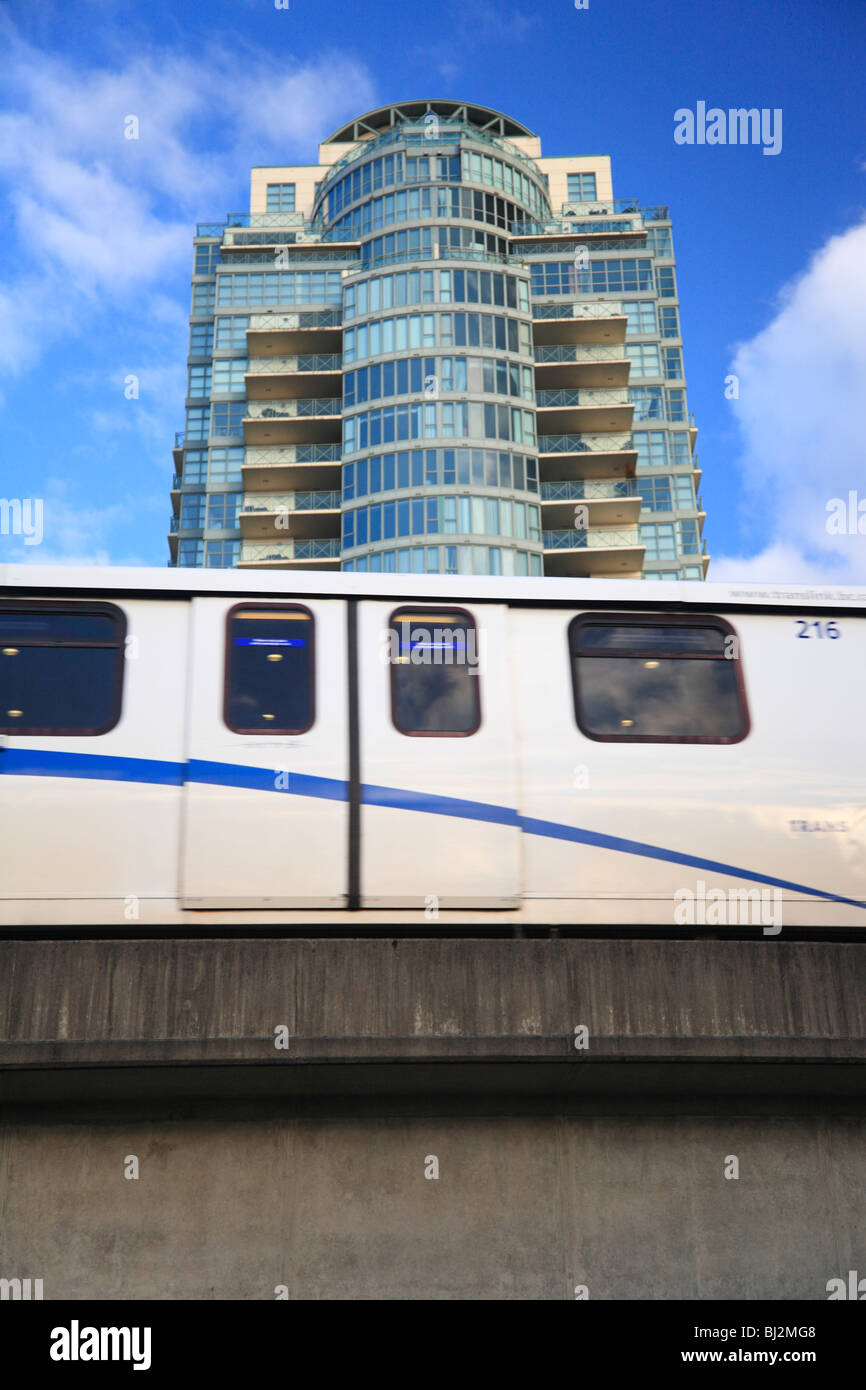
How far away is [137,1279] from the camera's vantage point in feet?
21.5

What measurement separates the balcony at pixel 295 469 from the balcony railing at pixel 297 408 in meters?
1.74

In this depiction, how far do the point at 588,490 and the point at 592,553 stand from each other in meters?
4.40

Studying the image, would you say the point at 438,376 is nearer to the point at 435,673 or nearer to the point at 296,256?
the point at 296,256

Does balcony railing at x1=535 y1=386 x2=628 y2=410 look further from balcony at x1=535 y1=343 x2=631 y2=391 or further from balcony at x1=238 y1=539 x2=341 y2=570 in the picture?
balcony at x1=238 y1=539 x2=341 y2=570

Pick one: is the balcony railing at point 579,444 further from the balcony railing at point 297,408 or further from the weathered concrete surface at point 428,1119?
the weathered concrete surface at point 428,1119

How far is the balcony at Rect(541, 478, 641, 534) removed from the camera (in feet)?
206

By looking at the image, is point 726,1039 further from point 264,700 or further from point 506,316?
point 506,316

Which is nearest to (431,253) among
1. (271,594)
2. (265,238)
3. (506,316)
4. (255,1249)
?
(506,316)

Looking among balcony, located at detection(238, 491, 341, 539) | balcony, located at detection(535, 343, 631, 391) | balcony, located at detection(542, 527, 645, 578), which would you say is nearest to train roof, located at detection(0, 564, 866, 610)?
balcony, located at detection(542, 527, 645, 578)

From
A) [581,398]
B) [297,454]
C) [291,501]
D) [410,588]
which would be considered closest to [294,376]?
[297,454]

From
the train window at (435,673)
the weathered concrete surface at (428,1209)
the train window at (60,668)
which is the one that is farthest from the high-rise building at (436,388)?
the weathered concrete surface at (428,1209)

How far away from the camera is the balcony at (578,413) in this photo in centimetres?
6481

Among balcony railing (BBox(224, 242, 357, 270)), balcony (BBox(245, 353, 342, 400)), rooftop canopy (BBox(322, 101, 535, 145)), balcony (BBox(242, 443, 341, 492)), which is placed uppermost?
rooftop canopy (BBox(322, 101, 535, 145))

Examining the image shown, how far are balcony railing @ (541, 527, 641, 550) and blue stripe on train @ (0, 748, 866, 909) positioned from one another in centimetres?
5292
